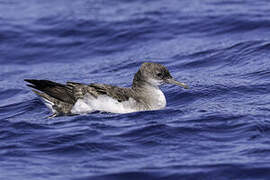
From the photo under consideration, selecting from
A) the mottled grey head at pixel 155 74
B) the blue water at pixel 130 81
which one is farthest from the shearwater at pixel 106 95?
the blue water at pixel 130 81

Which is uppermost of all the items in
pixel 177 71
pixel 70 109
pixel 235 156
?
pixel 177 71

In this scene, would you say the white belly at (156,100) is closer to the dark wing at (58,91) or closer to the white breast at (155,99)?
the white breast at (155,99)

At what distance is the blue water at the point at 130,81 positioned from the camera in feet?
24.0

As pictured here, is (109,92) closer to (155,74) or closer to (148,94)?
(148,94)

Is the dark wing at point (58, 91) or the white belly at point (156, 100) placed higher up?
the dark wing at point (58, 91)

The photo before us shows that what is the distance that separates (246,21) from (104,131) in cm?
839

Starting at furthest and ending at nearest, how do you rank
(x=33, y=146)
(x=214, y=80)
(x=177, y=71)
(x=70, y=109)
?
1. (x=177, y=71)
2. (x=214, y=80)
3. (x=70, y=109)
4. (x=33, y=146)

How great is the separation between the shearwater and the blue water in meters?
0.21

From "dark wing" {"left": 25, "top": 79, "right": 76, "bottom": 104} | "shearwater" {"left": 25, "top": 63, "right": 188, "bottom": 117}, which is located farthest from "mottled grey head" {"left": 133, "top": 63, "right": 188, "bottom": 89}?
"dark wing" {"left": 25, "top": 79, "right": 76, "bottom": 104}

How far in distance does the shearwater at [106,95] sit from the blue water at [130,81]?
210 millimetres

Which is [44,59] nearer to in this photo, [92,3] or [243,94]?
[92,3]

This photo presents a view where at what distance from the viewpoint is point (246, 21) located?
15695 millimetres

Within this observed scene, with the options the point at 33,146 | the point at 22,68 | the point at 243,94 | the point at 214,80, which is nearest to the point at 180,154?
the point at 33,146

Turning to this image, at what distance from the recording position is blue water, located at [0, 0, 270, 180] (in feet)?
24.0
